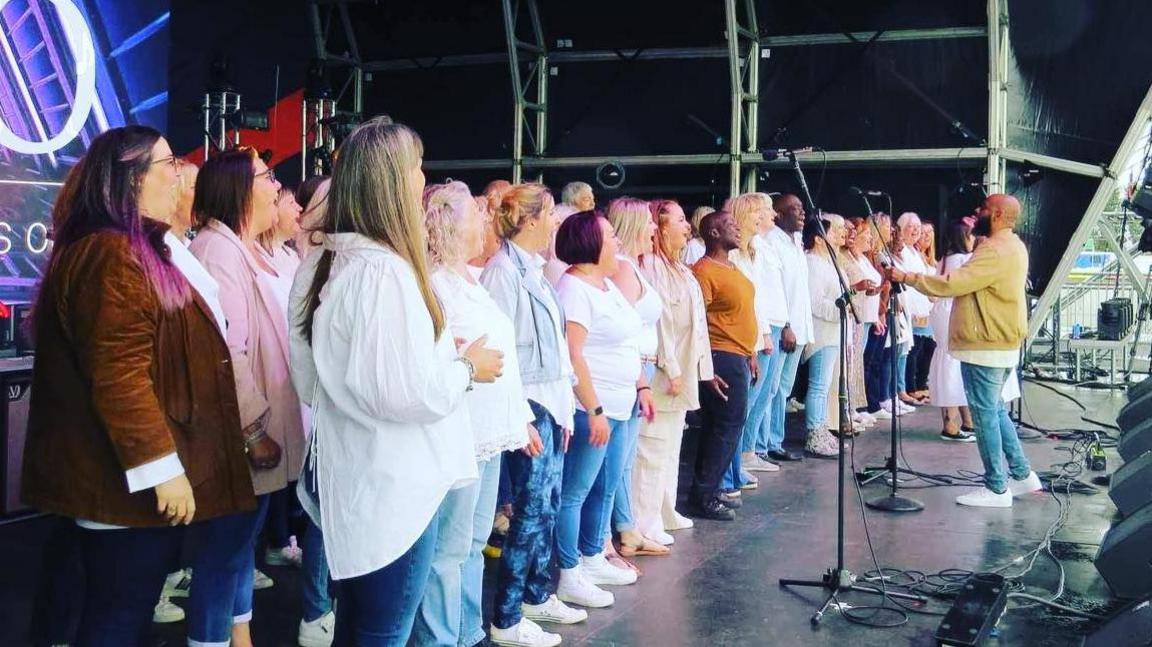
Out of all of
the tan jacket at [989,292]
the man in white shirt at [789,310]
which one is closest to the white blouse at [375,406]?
the tan jacket at [989,292]

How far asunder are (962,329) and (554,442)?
3.13m

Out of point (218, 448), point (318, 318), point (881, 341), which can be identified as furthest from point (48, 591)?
point (881, 341)

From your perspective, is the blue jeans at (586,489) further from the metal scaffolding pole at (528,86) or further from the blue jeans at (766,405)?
the metal scaffolding pole at (528,86)

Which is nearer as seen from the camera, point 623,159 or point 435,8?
point 623,159

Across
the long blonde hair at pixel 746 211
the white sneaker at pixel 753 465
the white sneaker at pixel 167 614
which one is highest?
the long blonde hair at pixel 746 211

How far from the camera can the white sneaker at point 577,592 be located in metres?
4.02

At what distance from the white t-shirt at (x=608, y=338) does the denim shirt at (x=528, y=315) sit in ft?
1.27

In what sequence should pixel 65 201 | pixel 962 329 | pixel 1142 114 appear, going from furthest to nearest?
Result: pixel 1142 114 → pixel 962 329 → pixel 65 201

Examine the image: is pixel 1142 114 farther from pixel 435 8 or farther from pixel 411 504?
pixel 411 504

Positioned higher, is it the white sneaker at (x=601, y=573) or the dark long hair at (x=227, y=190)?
the dark long hair at (x=227, y=190)

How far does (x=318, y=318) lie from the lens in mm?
2266

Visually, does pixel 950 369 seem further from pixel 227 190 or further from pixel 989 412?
pixel 227 190

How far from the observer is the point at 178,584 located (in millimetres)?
4082

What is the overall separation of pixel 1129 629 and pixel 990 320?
2837 millimetres
